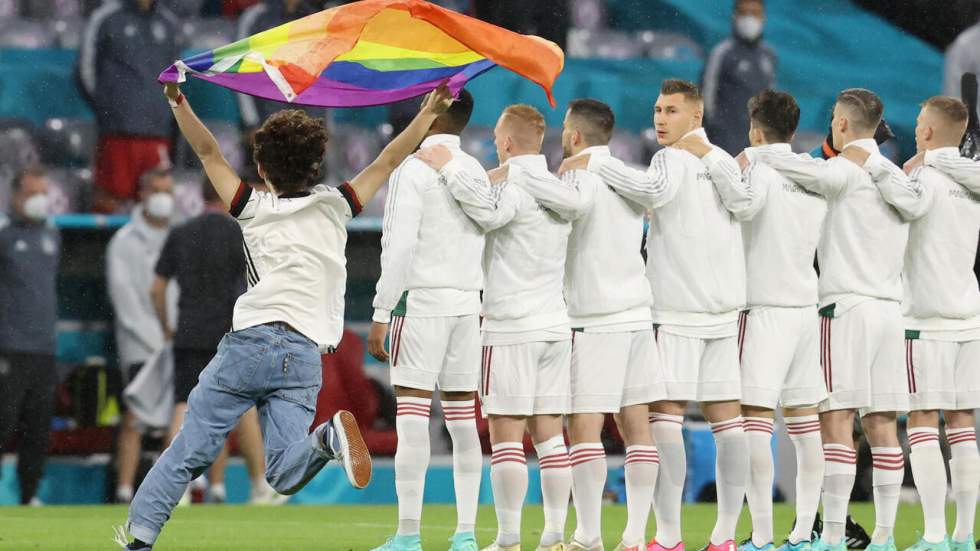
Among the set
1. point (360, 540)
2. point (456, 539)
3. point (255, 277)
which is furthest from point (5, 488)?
point (255, 277)

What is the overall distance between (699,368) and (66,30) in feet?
26.7

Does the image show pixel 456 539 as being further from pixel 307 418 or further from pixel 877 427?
pixel 877 427

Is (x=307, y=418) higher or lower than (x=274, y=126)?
lower

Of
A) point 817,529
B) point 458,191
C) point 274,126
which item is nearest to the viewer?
point 274,126

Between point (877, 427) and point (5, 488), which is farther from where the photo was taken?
point (5, 488)

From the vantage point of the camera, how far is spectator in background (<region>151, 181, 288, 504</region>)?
11.3 m

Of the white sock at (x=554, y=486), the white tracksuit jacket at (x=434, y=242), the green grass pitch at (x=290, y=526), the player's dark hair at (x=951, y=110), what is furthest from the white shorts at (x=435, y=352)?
the player's dark hair at (x=951, y=110)

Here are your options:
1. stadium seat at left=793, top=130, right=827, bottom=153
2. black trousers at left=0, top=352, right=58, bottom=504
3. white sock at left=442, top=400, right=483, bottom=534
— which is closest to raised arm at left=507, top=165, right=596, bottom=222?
white sock at left=442, top=400, right=483, bottom=534

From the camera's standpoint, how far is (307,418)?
609cm

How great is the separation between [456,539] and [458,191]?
1.52 m

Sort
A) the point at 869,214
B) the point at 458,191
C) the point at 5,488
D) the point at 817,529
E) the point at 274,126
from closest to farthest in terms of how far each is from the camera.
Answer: the point at 274,126, the point at 458,191, the point at 869,214, the point at 817,529, the point at 5,488

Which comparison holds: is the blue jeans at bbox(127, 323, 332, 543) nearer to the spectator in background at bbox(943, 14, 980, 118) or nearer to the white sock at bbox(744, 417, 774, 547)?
the white sock at bbox(744, 417, 774, 547)

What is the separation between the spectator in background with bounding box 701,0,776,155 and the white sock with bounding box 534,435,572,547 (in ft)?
22.5

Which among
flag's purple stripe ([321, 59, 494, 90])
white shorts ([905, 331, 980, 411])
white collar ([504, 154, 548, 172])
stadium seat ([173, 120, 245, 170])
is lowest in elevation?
white shorts ([905, 331, 980, 411])
